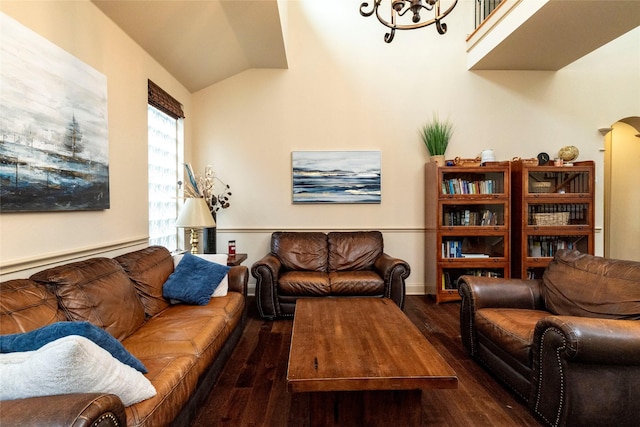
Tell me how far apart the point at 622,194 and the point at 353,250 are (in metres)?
4.47

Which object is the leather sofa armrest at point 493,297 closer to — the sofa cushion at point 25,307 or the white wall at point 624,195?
the sofa cushion at point 25,307

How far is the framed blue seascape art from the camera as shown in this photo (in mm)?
4148

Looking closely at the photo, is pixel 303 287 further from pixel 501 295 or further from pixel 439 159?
pixel 439 159

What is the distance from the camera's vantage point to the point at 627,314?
185 cm

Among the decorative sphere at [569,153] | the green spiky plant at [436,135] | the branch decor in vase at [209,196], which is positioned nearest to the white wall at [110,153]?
the branch decor in vase at [209,196]

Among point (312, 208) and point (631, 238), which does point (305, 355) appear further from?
point (631, 238)

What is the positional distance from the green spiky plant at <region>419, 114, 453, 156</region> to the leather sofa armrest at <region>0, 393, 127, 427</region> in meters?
3.89

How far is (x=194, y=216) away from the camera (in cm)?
317

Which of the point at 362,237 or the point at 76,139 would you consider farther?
the point at 362,237

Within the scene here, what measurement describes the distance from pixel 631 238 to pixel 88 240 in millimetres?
6834

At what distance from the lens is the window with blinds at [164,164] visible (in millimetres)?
3303

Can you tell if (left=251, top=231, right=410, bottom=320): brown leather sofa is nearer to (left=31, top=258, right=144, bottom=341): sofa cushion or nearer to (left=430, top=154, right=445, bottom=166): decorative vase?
(left=430, top=154, right=445, bottom=166): decorative vase

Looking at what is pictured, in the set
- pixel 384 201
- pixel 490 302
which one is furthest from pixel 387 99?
pixel 490 302

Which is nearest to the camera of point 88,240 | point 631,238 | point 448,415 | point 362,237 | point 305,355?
point 305,355
